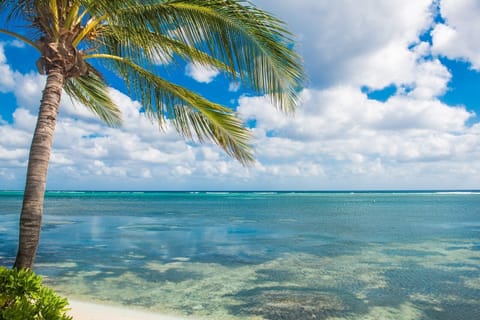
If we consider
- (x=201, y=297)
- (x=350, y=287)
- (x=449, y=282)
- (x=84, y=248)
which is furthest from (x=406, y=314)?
(x=84, y=248)

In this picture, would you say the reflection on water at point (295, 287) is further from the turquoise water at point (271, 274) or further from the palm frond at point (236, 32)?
the palm frond at point (236, 32)

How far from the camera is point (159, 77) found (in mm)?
5816

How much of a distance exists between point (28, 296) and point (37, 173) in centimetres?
178

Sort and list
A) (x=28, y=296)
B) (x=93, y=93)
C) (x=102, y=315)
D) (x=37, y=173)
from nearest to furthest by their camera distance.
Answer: (x=28, y=296), (x=37, y=173), (x=102, y=315), (x=93, y=93)

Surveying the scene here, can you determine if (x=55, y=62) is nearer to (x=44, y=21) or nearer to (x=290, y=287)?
(x=44, y=21)

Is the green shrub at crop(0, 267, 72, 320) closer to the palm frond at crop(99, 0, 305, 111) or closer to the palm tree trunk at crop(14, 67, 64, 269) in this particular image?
the palm tree trunk at crop(14, 67, 64, 269)

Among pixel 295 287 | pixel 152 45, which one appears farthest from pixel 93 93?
pixel 295 287

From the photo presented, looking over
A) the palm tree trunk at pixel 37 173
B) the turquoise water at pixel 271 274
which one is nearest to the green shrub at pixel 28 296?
the palm tree trunk at pixel 37 173

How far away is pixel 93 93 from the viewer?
24.8ft

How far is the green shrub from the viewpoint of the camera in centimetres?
268

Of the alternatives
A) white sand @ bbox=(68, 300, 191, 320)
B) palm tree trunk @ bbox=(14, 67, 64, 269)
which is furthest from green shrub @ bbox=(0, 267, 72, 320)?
white sand @ bbox=(68, 300, 191, 320)

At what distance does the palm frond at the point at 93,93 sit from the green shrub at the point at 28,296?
16.3 ft

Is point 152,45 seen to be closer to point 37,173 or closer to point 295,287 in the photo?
point 37,173

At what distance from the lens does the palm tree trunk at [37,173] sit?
13.2 ft
